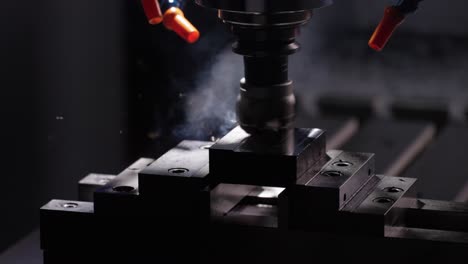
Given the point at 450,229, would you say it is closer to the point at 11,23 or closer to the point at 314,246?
the point at 314,246

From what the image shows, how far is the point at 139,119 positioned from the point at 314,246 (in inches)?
33.7

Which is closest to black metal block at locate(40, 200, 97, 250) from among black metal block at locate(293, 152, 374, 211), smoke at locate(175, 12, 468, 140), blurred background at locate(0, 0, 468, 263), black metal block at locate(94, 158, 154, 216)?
black metal block at locate(94, 158, 154, 216)

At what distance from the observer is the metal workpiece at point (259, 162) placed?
51.7 inches

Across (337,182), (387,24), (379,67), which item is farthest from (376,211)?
(379,67)

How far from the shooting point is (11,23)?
5.85 feet

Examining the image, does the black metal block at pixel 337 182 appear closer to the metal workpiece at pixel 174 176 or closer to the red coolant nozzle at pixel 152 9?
the metal workpiece at pixel 174 176

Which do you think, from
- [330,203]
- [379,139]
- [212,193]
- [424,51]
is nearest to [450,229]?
[330,203]

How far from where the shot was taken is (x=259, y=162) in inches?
52.0

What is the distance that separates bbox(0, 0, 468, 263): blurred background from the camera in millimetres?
1815

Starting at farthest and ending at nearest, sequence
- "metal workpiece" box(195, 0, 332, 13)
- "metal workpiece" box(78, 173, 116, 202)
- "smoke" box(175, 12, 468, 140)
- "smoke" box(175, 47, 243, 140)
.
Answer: "smoke" box(175, 12, 468, 140), "smoke" box(175, 47, 243, 140), "metal workpiece" box(78, 173, 116, 202), "metal workpiece" box(195, 0, 332, 13)

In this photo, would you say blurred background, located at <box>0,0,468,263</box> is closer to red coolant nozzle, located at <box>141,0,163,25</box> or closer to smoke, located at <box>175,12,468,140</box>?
smoke, located at <box>175,12,468,140</box>

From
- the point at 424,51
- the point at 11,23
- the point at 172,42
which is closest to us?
the point at 11,23

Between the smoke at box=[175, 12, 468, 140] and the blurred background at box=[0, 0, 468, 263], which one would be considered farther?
the smoke at box=[175, 12, 468, 140]

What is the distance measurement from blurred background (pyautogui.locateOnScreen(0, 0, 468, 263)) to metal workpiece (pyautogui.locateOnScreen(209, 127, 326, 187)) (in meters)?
0.35
